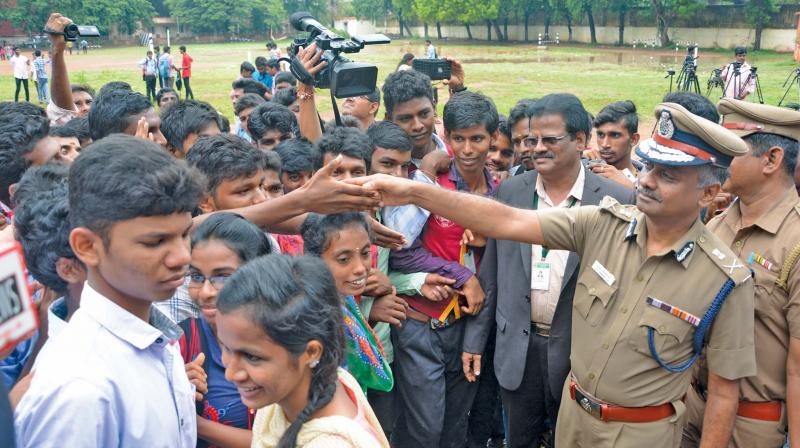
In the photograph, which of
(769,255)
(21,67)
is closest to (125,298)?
(769,255)

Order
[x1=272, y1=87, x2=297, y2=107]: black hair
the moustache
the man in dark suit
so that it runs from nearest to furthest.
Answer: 1. the moustache
2. the man in dark suit
3. [x1=272, y1=87, x2=297, y2=107]: black hair

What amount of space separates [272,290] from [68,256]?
2.39 ft

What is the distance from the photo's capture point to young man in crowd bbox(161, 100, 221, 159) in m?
4.30

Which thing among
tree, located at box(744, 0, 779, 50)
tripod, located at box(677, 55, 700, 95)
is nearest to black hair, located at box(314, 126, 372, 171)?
tripod, located at box(677, 55, 700, 95)

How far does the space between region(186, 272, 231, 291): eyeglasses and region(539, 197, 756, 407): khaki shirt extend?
145cm

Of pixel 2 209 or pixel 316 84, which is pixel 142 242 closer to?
pixel 2 209

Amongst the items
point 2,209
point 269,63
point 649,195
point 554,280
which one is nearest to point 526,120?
point 554,280

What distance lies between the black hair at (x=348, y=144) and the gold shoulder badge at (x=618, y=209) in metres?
1.37

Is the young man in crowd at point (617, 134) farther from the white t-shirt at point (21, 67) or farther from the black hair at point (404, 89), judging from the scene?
the white t-shirt at point (21, 67)

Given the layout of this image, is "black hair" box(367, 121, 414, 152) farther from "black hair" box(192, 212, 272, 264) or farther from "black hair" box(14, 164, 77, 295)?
"black hair" box(14, 164, 77, 295)

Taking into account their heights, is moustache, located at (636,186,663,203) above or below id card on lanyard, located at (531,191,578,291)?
above

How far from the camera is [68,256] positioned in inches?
83.7

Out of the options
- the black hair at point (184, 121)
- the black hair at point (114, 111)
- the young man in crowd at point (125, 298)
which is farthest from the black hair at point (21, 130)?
the young man in crowd at point (125, 298)

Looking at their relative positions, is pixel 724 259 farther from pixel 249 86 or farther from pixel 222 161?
pixel 249 86
